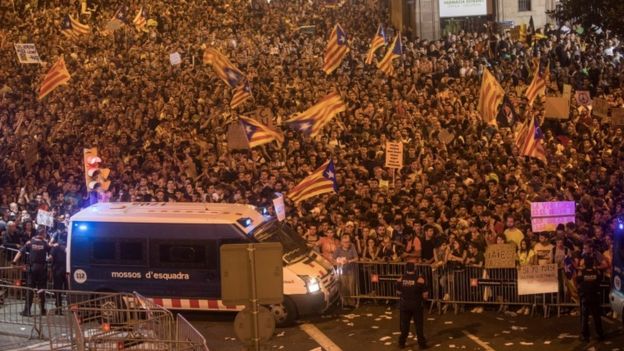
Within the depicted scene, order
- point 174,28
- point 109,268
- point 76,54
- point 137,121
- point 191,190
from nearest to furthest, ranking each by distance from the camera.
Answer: point 109,268, point 191,190, point 137,121, point 76,54, point 174,28

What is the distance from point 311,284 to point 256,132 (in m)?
5.75

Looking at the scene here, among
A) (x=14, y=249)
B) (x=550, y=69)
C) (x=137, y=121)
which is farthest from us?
(x=550, y=69)

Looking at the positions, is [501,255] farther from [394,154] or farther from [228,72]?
[228,72]

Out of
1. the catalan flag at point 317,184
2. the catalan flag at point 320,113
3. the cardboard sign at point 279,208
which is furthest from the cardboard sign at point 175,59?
the cardboard sign at point 279,208

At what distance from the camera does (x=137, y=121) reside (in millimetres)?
24859

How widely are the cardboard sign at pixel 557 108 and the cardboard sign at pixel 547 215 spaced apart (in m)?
6.32

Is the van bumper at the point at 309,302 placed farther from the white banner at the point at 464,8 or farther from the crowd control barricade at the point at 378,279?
the white banner at the point at 464,8

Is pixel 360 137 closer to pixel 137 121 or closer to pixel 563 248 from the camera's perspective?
pixel 137 121

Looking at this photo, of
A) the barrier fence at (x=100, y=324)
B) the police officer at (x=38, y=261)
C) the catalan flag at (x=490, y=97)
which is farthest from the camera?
the catalan flag at (x=490, y=97)

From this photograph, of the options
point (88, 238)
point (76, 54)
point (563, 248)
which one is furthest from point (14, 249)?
point (76, 54)

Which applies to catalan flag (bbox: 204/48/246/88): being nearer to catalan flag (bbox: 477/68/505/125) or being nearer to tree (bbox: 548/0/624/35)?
catalan flag (bbox: 477/68/505/125)

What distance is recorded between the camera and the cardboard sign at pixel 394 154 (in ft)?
65.6

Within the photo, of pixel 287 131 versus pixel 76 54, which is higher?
pixel 76 54

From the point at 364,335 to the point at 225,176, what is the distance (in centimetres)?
723
